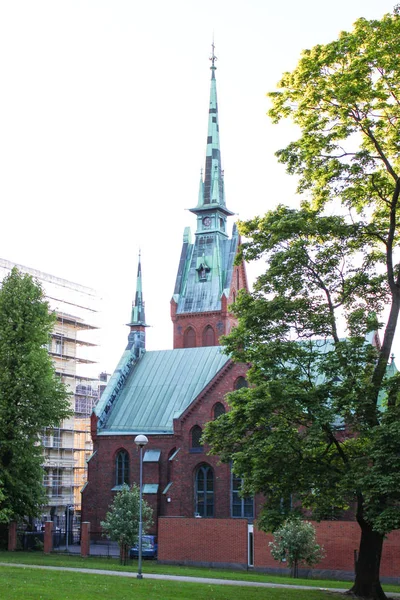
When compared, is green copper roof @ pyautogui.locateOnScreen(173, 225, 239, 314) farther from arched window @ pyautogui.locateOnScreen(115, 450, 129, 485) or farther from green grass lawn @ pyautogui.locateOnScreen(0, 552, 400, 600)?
green grass lawn @ pyautogui.locateOnScreen(0, 552, 400, 600)

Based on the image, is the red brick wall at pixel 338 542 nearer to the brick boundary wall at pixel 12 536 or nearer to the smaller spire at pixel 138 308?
the brick boundary wall at pixel 12 536

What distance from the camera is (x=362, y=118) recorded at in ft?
77.7

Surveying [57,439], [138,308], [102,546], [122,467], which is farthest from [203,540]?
[57,439]

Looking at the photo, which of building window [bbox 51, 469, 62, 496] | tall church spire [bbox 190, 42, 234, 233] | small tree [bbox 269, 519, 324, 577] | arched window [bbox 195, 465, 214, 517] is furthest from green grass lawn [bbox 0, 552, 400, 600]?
tall church spire [bbox 190, 42, 234, 233]

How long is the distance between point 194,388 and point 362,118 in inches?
1230

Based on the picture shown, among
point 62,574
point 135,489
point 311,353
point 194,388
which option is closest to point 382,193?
point 311,353

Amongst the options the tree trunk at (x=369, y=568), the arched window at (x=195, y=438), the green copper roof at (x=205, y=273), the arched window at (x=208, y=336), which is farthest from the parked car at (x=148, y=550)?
the green copper roof at (x=205, y=273)

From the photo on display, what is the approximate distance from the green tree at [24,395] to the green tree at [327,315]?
19909 millimetres

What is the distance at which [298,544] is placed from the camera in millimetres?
32219

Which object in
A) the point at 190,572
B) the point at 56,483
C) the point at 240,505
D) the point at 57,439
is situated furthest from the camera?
the point at 57,439

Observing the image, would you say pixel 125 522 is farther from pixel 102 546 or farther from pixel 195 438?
pixel 102 546

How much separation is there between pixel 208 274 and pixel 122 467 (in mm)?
19709

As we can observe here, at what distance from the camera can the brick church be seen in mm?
46469

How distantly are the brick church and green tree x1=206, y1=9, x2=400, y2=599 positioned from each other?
11441mm
